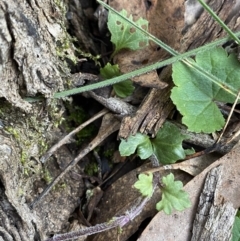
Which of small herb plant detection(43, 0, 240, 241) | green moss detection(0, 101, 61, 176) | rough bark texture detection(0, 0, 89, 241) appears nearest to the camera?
rough bark texture detection(0, 0, 89, 241)

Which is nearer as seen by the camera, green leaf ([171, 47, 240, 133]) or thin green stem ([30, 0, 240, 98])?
thin green stem ([30, 0, 240, 98])

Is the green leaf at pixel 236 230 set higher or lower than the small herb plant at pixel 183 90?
lower

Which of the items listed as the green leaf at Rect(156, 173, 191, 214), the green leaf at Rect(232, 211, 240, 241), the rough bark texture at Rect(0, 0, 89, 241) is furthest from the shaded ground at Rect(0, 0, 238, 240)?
the green leaf at Rect(232, 211, 240, 241)

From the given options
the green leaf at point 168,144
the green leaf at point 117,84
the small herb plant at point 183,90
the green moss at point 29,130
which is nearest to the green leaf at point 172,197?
the small herb plant at point 183,90

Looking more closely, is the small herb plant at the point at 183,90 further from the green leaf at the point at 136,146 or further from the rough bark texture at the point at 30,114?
the rough bark texture at the point at 30,114

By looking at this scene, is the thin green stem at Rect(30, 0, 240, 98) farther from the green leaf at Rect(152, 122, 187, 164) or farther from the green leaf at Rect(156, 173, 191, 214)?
the green leaf at Rect(156, 173, 191, 214)

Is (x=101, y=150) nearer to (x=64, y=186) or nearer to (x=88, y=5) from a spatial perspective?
(x=64, y=186)
